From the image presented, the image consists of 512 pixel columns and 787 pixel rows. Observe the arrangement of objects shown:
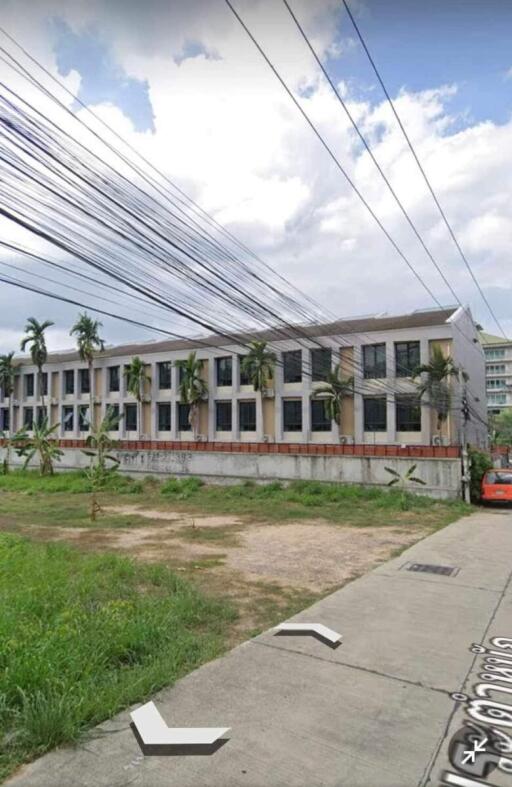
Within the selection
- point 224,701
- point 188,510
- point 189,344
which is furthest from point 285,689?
point 189,344

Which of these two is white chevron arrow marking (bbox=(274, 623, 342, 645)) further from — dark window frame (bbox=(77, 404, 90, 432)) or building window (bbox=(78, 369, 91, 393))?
building window (bbox=(78, 369, 91, 393))

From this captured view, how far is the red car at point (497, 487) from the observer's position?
20.0 metres

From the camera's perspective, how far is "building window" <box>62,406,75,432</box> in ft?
143

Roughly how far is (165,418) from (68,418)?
422 inches

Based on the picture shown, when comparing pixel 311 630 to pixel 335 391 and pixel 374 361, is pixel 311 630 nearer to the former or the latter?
pixel 335 391

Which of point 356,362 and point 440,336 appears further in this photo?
point 356,362

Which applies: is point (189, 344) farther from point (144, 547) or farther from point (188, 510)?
point (144, 547)

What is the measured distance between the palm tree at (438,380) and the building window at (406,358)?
1.18m

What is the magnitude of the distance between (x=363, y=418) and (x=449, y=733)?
91.5 feet

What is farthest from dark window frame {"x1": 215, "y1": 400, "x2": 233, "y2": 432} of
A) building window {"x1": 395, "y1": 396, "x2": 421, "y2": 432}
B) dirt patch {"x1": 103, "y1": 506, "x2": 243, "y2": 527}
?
dirt patch {"x1": 103, "y1": 506, "x2": 243, "y2": 527}

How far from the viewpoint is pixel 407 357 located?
29750mm

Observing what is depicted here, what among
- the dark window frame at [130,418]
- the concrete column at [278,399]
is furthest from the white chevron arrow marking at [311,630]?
the dark window frame at [130,418]

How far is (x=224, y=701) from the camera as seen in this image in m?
3.72

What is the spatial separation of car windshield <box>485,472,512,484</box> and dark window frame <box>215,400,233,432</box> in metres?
18.9
